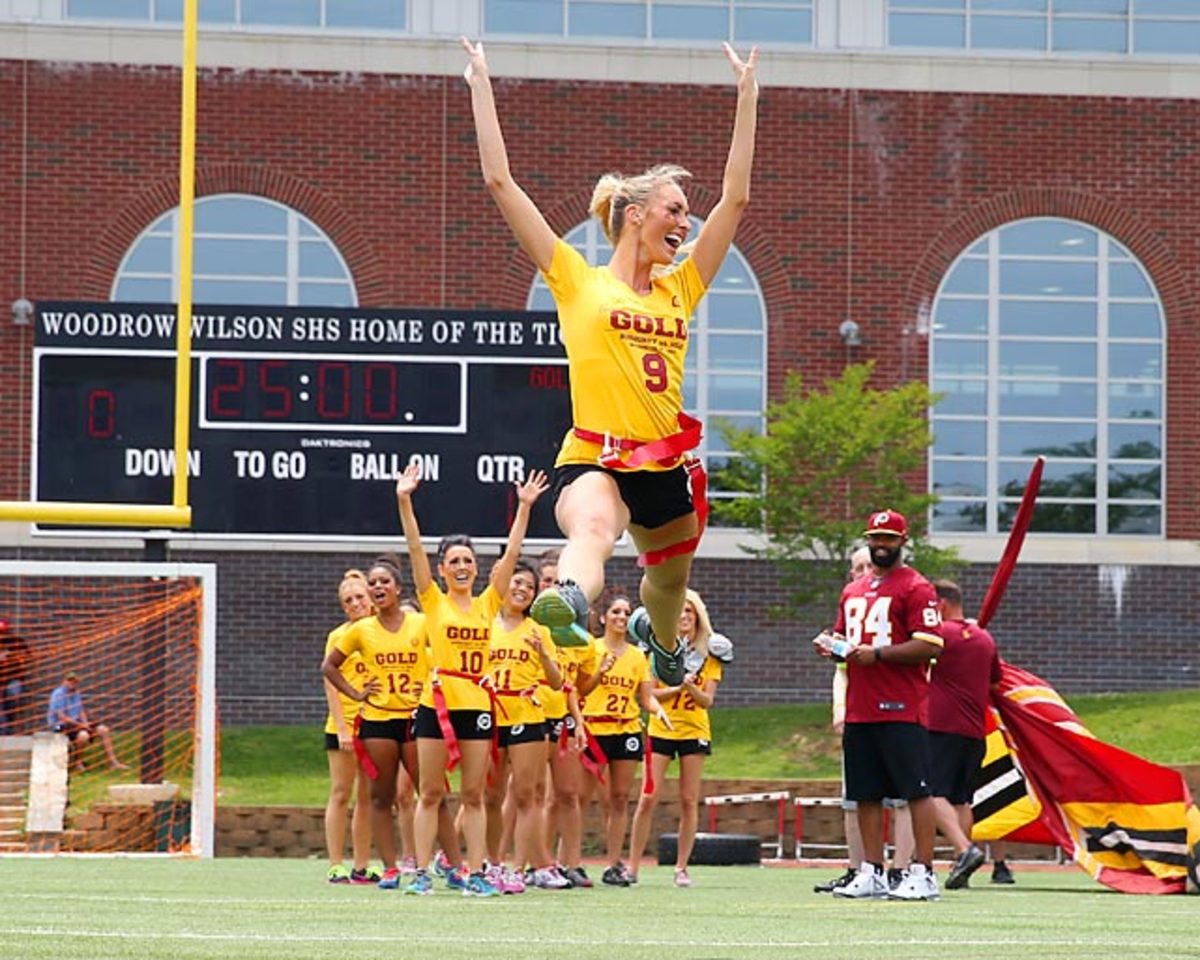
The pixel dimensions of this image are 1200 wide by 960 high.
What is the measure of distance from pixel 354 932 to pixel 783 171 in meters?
24.7

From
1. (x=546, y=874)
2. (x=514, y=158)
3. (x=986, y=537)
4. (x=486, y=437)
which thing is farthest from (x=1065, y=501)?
(x=546, y=874)

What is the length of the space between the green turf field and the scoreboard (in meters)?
7.26

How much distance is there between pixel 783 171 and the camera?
33.3m

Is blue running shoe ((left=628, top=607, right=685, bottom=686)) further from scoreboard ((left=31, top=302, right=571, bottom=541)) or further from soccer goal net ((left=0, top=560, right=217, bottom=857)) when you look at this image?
scoreboard ((left=31, top=302, right=571, bottom=541))

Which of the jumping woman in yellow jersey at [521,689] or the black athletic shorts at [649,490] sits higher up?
the black athletic shorts at [649,490]

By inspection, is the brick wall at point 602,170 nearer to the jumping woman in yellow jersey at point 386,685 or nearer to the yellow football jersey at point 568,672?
the yellow football jersey at point 568,672

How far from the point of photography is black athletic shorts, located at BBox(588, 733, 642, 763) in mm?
16781

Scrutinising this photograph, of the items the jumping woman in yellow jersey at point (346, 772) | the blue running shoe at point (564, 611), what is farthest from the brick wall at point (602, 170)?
the blue running shoe at point (564, 611)

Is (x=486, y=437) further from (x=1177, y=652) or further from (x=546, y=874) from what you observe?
(x=1177, y=652)

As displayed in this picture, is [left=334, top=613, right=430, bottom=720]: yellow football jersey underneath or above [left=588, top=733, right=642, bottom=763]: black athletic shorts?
above

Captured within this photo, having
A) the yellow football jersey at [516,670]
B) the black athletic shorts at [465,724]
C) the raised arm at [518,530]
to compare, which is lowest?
the black athletic shorts at [465,724]

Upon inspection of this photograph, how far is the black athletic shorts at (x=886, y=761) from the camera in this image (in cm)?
1372

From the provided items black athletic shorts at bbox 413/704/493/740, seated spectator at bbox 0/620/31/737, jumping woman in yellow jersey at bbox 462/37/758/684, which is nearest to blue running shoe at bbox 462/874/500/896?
black athletic shorts at bbox 413/704/493/740

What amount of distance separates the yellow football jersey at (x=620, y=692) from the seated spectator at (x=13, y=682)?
30.8ft
